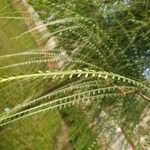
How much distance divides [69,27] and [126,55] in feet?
0.61

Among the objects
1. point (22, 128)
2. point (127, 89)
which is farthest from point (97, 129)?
point (22, 128)

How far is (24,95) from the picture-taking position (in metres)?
1.69

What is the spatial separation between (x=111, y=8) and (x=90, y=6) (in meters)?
0.07

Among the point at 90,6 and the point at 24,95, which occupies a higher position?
the point at 90,6

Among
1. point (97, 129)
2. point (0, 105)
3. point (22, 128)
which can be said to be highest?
point (97, 129)

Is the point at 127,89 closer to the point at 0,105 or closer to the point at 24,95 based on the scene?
the point at 24,95

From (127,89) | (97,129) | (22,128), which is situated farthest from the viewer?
(22,128)

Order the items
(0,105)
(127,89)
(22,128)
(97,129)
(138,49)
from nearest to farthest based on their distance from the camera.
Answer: (127,89), (97,129), (138,49), (0,105), (22,128)

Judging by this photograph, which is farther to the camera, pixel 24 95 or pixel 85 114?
pixel 24 95

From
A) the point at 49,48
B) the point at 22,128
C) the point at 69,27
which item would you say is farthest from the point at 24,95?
the point at 22,128

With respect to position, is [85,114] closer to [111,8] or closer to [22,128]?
[111,8]

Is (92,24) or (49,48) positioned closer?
(92,24)

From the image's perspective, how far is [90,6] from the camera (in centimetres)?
170

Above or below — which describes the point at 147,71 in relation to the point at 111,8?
below
